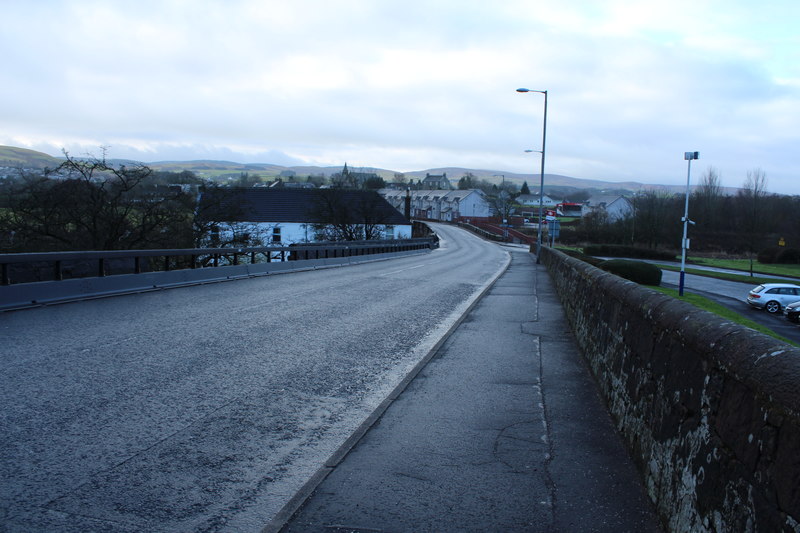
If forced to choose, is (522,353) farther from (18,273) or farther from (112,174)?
(112,174)

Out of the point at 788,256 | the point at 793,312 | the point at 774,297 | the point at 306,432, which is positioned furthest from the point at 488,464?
the point at 788,256

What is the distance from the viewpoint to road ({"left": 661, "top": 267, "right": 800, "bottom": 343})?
28525mm

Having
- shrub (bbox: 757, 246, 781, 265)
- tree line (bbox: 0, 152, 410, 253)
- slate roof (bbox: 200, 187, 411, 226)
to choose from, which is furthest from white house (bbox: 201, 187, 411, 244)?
shrub (bbox: 757, 246, 781, 265)

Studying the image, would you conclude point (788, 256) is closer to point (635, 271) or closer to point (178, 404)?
point (635, 271)

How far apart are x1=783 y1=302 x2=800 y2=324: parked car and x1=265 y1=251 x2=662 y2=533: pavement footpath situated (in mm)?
27796

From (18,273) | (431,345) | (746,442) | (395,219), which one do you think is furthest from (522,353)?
(395,219)

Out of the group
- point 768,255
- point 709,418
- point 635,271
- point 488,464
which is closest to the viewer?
point 709,418

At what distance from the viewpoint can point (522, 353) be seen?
1003cm

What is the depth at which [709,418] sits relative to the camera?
3.38 m

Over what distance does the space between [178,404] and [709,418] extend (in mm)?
5045

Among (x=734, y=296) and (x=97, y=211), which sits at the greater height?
(x=97, y=211)

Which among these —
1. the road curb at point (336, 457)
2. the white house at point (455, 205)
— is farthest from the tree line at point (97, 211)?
the white house at point (455, 205)

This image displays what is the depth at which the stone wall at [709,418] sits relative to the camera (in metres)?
2.58

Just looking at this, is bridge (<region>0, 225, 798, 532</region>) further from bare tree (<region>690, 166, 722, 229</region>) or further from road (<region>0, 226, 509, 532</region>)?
bare tree (<region>690, 166, 722, 229</region>)
